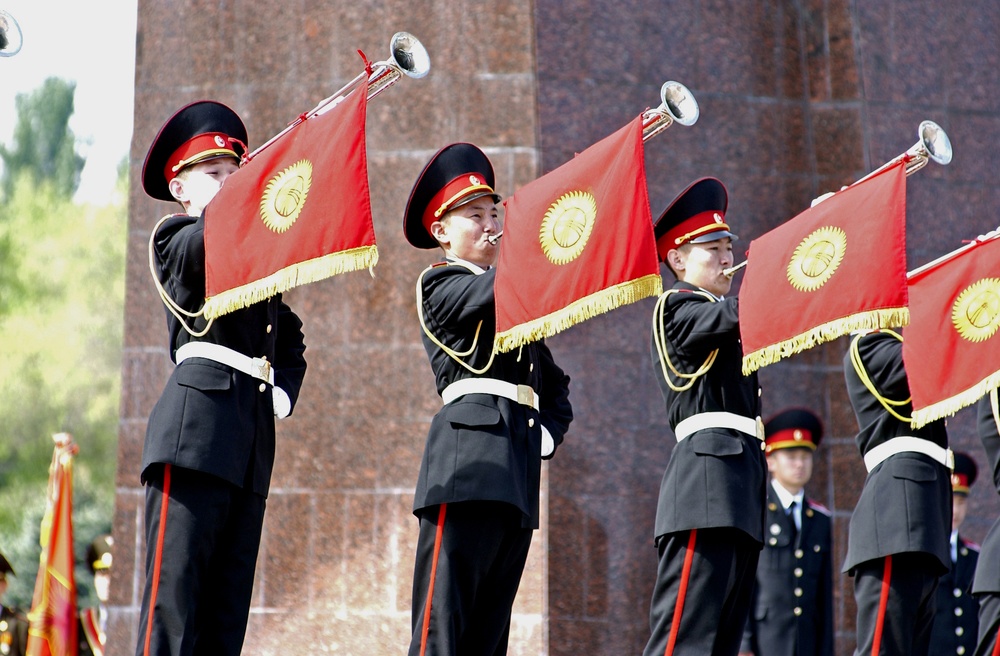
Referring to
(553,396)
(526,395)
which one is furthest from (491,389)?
(553,396)

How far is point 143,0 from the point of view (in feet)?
29.7

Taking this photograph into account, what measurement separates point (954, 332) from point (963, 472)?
2305 millimetres

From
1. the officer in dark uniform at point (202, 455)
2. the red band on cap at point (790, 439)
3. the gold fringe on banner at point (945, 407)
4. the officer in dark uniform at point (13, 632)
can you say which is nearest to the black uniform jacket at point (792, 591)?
the red band on cap at point (790, 439)

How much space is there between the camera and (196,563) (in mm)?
5176

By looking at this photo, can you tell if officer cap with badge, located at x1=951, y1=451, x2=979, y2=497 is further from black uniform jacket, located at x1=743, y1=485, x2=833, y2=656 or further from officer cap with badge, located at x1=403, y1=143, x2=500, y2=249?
officer cap with badge, located at x1=403, y1=143, x2=500, y2=249

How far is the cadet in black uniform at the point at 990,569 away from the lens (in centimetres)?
745

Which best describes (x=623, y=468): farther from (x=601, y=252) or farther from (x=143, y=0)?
(x=143, y=0)

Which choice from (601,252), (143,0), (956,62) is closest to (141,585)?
(143,0)

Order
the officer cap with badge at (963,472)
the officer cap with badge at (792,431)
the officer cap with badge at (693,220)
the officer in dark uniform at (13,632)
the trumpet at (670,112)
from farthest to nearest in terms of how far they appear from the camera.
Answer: the officer in dark uniform at (13,632) → the officer cap with badge at (963,472) → the officer cap with badge at (792,431) → the officer cap with badge at (693,220) → the trumpet at (670,112)

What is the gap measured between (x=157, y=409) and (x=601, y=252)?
162 cm

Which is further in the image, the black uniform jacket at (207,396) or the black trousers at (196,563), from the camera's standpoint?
the black uniform jacket at (207,396)

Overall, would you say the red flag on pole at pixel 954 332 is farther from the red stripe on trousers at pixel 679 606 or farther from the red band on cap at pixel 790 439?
the red band on cap at pixel 790 439

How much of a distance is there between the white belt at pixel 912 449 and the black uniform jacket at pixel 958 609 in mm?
2230

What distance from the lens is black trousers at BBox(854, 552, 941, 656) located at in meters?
6.71
